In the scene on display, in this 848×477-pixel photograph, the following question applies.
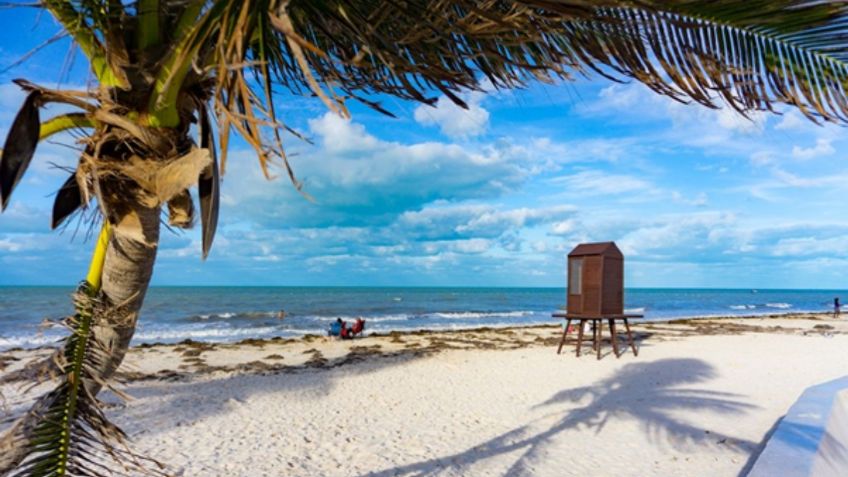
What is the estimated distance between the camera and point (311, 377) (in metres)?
11.2

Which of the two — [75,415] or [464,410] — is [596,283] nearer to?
[464,410]

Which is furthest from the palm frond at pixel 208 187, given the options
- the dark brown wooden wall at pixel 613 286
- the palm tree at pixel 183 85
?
the dark brown wooden wall at pixel 613 286

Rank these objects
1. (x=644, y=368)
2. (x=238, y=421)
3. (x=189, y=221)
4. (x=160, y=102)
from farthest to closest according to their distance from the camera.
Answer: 1. (x=644, y=368)
2. (x=238, y=421)
3. (x=189, y=221)
4. (x=160, y=102)

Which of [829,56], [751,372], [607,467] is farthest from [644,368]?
[829,56]

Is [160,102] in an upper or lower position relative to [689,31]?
lower

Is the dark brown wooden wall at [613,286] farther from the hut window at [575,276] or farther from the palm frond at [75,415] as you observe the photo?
the palm frond at [75,415]

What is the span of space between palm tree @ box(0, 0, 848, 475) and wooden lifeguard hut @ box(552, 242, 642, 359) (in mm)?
10444

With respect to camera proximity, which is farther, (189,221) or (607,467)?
(607,467)

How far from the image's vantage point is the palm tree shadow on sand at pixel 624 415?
6.00 m

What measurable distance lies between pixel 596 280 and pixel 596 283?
7cm

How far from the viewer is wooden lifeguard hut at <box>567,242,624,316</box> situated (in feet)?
39.3

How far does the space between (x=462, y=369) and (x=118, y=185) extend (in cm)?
1122

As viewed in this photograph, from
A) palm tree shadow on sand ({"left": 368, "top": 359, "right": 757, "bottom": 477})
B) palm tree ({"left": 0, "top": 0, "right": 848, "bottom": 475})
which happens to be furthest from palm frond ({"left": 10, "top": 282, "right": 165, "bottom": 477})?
palm tree shadow on sand ({"left": 368, "top": 359, "right": 757, "bottom": 477})

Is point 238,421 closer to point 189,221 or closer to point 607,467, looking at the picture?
point 607,467
